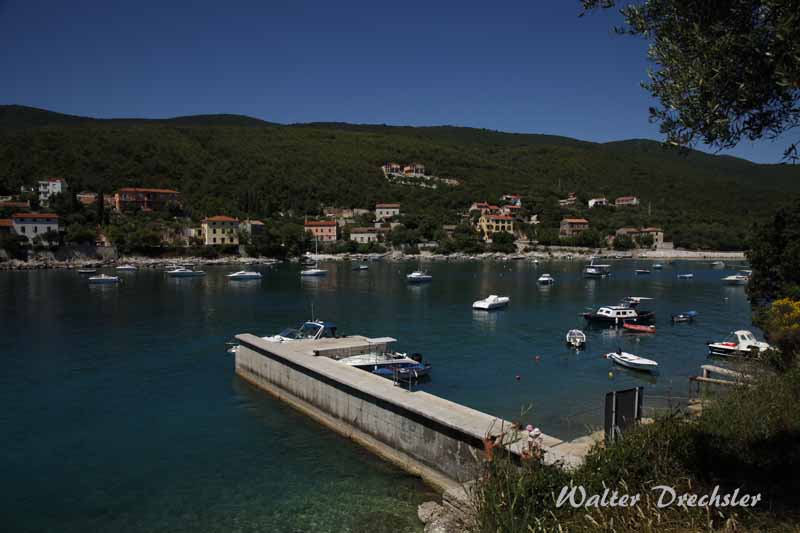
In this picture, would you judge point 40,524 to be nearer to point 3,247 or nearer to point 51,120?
point 3,247

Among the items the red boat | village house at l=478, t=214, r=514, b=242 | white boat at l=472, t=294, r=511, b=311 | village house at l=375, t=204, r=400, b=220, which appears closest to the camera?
the red boat

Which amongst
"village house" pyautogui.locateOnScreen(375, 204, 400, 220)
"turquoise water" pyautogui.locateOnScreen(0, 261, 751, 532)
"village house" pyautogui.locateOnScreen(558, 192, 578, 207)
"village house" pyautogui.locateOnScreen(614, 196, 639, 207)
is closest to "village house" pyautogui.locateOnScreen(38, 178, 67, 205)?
"turquoise water" pyautogui.locateOnScreen(0, 261, 751, 532)

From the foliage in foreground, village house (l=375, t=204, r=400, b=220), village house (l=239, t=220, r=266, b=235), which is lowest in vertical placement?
the foliage in foreground

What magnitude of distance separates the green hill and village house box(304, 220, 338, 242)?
11790 mm

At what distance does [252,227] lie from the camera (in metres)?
103

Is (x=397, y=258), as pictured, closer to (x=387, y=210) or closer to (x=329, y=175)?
(x=387, y=210)

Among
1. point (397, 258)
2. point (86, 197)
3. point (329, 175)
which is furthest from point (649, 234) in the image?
point (86, 197)

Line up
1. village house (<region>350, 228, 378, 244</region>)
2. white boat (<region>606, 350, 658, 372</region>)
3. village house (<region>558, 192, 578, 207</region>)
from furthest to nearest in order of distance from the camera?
village house (<region>558, 192, 578, 207</region>) < village house (<region>350, 228, 378, 244</region>) < white boat (<region>606, 350, 658, 372</region>)

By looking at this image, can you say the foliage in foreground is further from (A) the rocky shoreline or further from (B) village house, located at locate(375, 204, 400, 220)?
(B) village house, located at locate(375, 204, 400, 220)

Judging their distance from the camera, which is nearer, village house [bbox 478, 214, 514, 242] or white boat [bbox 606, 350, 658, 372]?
white boat [bbox 606, 350, 658, 372]

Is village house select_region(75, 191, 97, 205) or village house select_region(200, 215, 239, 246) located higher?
village house select_region(75, 191, 97, 205)

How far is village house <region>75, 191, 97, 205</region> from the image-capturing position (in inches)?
4039

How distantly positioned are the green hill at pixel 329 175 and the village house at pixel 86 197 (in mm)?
2359

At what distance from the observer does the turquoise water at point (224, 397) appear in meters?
11.6
